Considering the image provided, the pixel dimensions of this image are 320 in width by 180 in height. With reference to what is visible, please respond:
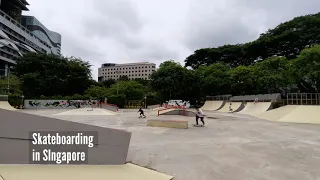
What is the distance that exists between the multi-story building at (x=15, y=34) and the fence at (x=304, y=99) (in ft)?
233

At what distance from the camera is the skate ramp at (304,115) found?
18.8 metres

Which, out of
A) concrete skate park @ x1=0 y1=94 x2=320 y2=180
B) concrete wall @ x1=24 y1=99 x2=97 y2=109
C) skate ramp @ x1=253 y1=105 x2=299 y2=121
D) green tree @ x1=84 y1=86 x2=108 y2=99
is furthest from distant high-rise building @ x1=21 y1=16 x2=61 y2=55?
concrete skate park @ x1=0 y1=94 x2=320 y2=180

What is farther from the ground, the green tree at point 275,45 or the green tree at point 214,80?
the green tree at point 275,45

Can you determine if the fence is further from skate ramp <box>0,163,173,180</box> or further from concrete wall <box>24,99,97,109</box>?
concrete wall <box>24,99,97,109</box>

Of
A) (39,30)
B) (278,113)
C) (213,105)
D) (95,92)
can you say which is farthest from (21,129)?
(39,30)

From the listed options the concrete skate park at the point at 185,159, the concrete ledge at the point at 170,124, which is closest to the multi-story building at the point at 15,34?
the concrete ledge at the point at 170,124

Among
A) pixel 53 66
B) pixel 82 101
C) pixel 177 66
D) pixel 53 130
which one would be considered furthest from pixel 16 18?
pixel 53 130

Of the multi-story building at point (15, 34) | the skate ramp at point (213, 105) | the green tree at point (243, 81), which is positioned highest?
the multi-story building at point (15, 34)

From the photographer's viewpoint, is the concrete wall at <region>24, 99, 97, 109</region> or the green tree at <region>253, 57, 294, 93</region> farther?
the concrete wall at <region>24, 99, 97, 109</region>

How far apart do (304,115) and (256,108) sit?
9.53m

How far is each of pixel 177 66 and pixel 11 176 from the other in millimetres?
40840

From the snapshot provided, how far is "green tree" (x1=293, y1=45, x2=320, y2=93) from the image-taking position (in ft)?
80.2

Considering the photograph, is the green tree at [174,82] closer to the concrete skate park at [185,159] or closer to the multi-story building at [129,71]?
the concrete skate park at [185,159]

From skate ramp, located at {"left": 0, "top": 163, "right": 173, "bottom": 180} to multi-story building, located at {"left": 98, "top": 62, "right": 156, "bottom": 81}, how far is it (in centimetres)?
11740
